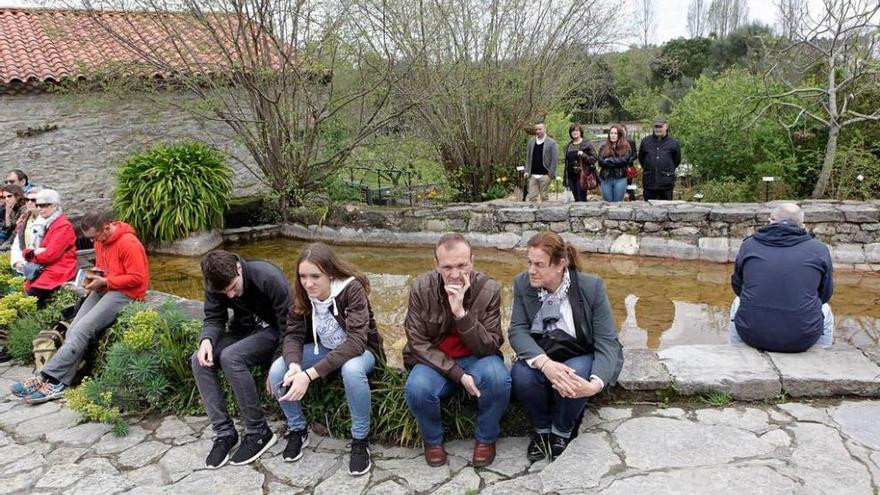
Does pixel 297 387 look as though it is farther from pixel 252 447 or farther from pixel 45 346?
pixel 45 346

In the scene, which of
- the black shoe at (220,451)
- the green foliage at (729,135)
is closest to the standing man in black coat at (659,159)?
the green foliage at (729,135)

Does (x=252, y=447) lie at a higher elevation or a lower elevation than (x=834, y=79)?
lower

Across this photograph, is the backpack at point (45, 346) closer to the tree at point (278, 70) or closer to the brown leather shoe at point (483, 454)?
the brown leather shoe at point (483, 454)

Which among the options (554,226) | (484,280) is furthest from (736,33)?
(484,280)

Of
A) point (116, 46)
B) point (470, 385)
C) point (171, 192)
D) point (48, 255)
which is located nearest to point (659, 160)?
point (470, 385)

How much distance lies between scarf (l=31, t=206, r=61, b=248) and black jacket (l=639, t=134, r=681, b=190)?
6574 millimetres

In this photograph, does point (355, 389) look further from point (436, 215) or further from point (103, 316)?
point (436, 215)

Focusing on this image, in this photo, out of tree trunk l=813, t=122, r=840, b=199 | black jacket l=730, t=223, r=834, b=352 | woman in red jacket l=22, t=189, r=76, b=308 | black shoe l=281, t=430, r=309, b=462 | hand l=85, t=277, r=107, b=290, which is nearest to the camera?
black shoe l=281, t=430, r=309, b=462

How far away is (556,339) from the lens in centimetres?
317

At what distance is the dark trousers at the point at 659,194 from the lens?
8328 mm

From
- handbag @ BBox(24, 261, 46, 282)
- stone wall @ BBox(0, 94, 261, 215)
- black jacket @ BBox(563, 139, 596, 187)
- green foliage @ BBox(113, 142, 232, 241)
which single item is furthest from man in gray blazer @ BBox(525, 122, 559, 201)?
handbag @ BBox(24, 261, 46, 282)

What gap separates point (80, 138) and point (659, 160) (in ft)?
32.1

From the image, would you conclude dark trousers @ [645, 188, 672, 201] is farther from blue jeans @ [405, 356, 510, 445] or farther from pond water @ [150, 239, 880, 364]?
blue jeans @ [405, 356, 510, 445]

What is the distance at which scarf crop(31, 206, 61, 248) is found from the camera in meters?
5.20
